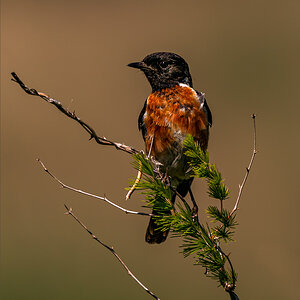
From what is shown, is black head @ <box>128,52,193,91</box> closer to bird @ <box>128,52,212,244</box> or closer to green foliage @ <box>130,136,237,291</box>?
bird @ <box>128,52,212,244</box>

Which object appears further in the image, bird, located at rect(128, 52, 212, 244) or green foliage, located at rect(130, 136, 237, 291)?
bird, located at rect(128, 52, 212, 244)

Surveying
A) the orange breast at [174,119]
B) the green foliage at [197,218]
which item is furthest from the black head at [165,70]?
the green foliage at [197,218]

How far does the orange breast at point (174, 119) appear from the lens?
4.27 meters

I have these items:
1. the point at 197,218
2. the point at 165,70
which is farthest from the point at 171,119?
the point at 197,218

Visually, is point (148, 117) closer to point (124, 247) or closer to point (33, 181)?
point (124, 247)

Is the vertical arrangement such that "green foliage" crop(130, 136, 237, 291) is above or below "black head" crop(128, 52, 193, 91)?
below

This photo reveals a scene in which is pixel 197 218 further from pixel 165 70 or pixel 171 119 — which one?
pixel 165 70

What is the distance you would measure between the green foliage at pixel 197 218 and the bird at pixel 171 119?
1.29 meters

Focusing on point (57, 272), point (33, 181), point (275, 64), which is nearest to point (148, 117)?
point (57, 272)

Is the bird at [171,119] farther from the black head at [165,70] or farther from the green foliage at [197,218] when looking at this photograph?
the green foliage at [197,218]

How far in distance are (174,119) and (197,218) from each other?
1.63 meters

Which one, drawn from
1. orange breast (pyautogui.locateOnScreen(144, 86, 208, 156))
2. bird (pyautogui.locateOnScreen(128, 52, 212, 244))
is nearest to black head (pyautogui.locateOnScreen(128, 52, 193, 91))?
bird (pyautogui.locateOnScreen(128, 52, 212, 244))

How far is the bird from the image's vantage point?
4.28 m

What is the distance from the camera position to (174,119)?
429cm
